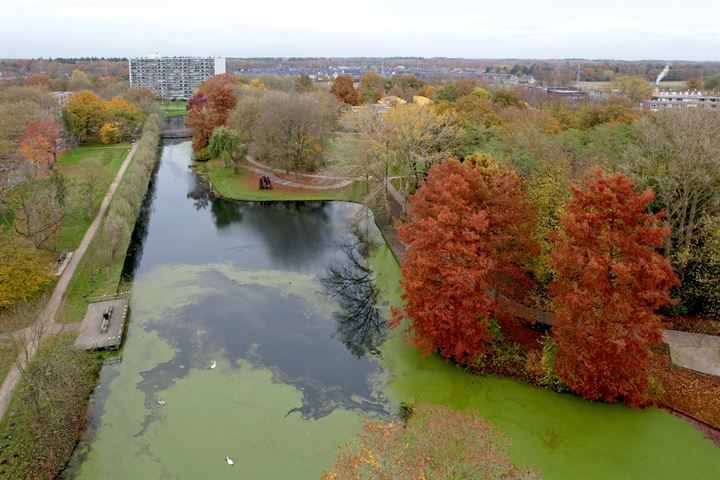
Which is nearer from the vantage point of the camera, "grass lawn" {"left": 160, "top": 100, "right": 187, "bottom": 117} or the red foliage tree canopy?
the red foliage tree canopy

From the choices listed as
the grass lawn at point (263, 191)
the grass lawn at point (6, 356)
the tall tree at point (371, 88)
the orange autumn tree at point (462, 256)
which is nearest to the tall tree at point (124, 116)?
the grass lawn at point (263, 191)

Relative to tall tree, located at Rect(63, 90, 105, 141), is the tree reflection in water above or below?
below

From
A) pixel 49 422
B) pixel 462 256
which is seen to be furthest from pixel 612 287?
pixel 49 422

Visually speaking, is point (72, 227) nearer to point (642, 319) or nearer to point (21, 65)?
point (642, 319)

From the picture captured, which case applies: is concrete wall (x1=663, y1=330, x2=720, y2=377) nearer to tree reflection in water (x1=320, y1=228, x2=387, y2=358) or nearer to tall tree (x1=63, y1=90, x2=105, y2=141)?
tree reflection in water (x1=320, y1=228, x2=387, y2=358)

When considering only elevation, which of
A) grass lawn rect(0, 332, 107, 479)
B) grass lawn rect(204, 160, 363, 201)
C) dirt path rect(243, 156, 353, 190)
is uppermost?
dirt path rect(243, 156, 353, 190)

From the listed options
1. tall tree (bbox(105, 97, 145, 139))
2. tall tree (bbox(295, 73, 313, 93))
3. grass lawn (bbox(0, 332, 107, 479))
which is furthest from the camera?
tall tree (bbox(295, 73, 313, 93))

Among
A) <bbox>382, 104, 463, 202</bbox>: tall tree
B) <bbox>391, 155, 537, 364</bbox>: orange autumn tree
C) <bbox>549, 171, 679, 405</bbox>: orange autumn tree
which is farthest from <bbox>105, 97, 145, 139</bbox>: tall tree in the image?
<bbox>549, 171, 679, 405</bbox>: orange autumn tree
